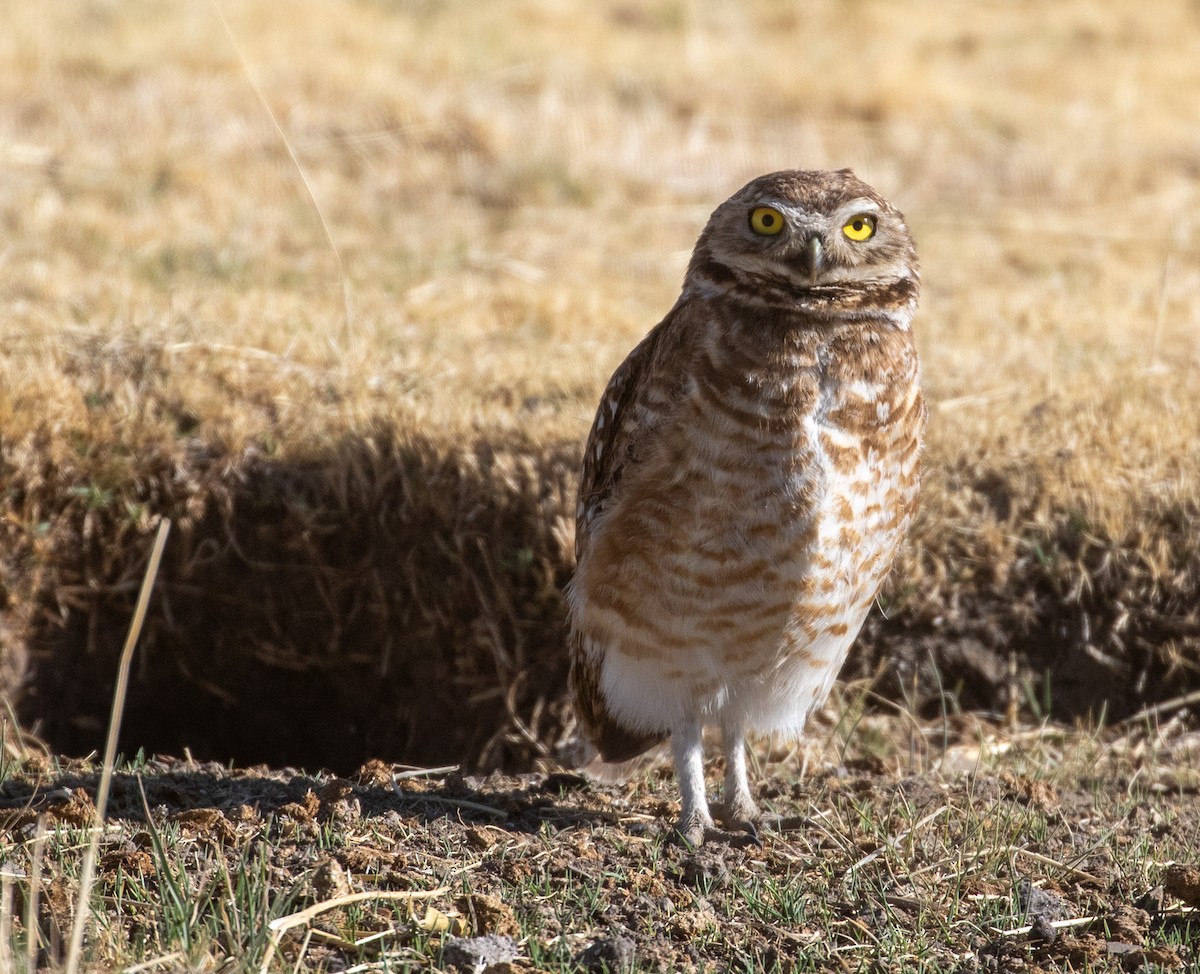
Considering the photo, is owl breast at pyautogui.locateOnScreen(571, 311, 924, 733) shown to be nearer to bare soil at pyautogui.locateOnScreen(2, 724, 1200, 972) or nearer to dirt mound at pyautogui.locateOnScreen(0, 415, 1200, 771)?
bare soil at pyautogui.locateOnScreen(2, 724, 1200, 972)

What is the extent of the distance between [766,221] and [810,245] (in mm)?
130

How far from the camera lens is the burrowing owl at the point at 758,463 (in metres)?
3.44

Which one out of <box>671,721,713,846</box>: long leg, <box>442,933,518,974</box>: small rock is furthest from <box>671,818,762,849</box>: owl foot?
<box>442,933,518,974</box>: small rock

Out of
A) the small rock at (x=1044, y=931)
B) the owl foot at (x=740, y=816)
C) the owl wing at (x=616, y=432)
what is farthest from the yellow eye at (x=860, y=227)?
the small rock at (x=1044, y=931)

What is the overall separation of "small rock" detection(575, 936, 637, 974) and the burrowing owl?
27.1 inches

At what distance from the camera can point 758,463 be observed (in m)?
3.44

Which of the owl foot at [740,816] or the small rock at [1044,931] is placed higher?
the small rock at [1044,931]

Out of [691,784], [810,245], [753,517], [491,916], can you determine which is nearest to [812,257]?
[810,245]

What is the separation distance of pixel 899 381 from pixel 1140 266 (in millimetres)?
4714

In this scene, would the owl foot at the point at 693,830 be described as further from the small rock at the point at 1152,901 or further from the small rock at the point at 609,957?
the small rock at the point at 1152,901

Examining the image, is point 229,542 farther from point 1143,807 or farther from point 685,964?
point 1143,807

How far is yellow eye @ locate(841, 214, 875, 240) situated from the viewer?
3.43m

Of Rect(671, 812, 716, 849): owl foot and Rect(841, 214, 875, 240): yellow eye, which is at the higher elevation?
Rect(841, 214, 875, 240): yellow eye

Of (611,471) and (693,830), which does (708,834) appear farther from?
(611,471)
